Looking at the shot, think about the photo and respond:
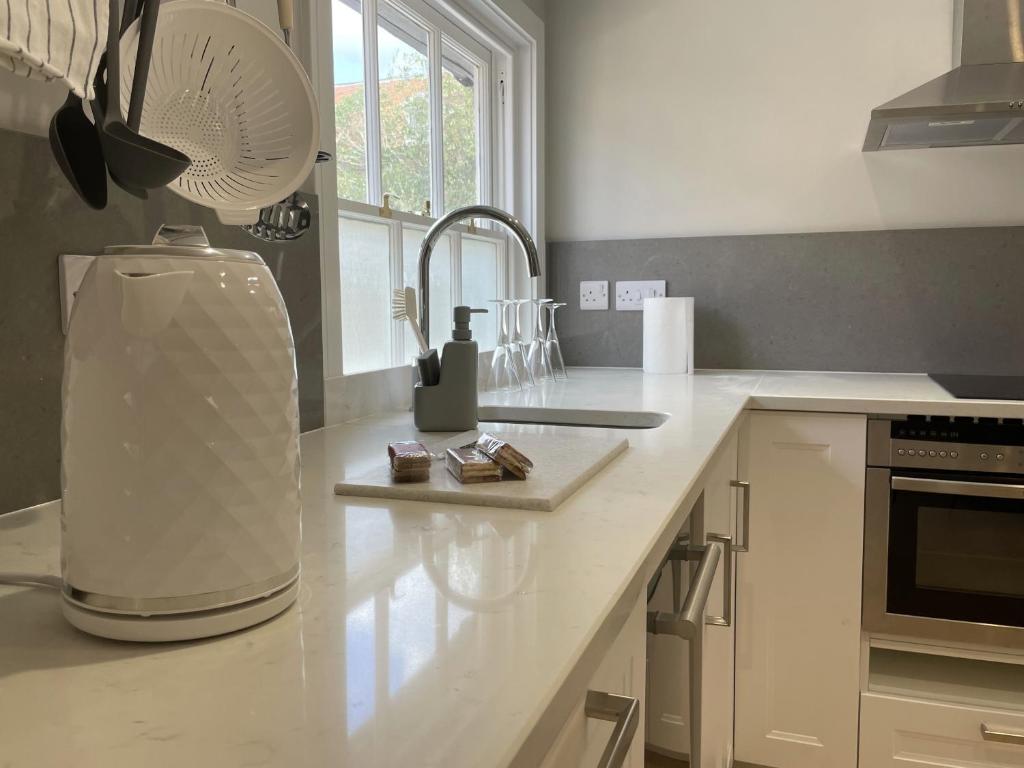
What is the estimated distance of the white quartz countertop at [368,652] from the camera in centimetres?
42

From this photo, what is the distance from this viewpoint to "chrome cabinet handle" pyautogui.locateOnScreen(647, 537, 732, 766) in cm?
95

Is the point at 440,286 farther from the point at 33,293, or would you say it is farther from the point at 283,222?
the point at 33,293

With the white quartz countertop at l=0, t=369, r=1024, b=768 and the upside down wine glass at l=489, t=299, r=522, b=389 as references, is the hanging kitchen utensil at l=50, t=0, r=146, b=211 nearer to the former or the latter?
the white quartz countertop at l=0, t=369, r=1024, b=768

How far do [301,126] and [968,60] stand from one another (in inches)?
82.3

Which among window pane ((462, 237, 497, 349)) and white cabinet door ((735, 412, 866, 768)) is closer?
white cabinet door ((735, 412, 866, 768))

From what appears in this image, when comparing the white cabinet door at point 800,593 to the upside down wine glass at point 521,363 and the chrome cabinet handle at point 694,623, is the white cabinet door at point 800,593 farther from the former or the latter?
the chrome cabinet handle at point 694,623

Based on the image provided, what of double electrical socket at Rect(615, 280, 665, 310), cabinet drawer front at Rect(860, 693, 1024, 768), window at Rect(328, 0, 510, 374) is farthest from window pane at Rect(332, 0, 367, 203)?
cabinet drawer front at Rect(860, 693, 1024, 768)

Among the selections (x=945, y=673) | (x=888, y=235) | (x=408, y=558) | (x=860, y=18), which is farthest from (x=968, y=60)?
(x=408, y=558)

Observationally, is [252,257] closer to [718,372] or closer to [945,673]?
[945,673]

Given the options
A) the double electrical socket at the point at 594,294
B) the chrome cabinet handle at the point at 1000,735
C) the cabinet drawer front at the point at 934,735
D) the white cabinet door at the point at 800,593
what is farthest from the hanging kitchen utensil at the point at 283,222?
the chrome cabinet handle at the point at 1000,735

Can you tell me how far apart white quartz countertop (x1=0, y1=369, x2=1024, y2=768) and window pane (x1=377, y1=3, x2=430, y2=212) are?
3.96 feet

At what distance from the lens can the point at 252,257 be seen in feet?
1.90

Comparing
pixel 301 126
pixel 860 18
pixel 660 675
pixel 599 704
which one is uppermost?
pixel 860 18

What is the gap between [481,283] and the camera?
2488mm
